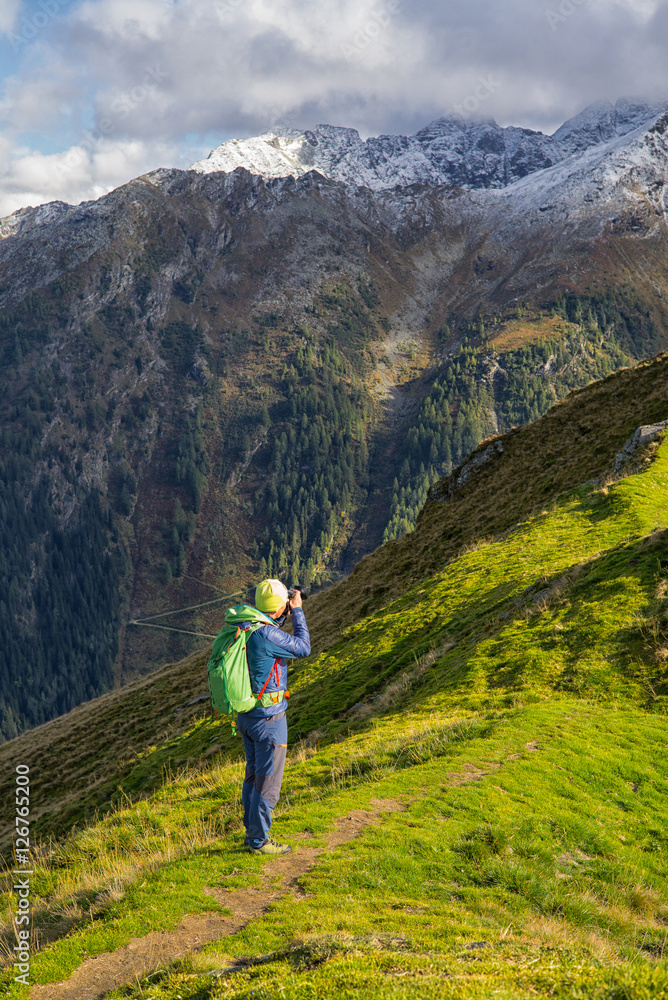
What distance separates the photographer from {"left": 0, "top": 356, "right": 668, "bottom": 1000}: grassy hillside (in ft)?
21.1

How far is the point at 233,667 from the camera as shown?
1015 cm

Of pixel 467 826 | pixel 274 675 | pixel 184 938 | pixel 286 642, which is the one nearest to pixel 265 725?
pixel 274 675

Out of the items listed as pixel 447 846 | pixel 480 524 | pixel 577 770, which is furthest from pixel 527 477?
pixel 447 846

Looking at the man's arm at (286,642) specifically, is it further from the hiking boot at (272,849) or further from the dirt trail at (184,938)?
the dirt trail at (184,938)

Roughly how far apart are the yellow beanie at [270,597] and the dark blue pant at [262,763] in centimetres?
186

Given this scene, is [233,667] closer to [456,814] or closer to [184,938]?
[184,938]

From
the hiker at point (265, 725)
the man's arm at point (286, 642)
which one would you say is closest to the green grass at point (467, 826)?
the hiker at point (265, 725)

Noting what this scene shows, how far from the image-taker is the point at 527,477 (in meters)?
36.8

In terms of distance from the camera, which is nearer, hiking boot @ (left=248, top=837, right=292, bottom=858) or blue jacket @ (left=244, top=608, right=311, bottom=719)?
hiking boot @ (left=248, top=837, right=292, bottom=858)

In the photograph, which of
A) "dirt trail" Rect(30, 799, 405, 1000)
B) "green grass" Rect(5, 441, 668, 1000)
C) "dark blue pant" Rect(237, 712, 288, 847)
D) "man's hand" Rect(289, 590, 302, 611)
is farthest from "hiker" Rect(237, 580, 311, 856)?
"dirt trail" Rect(30, 799, 405, 1000)

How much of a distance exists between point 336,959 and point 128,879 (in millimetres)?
4976

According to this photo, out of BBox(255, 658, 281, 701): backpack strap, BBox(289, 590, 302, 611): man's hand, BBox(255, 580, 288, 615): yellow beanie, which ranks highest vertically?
BBox(255, 580, 288, 615): yellow beanie

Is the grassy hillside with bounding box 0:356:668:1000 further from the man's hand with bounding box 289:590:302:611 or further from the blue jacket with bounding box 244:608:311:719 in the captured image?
the man's hand with bounding box 289:590:302:611

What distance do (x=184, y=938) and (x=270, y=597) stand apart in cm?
507
